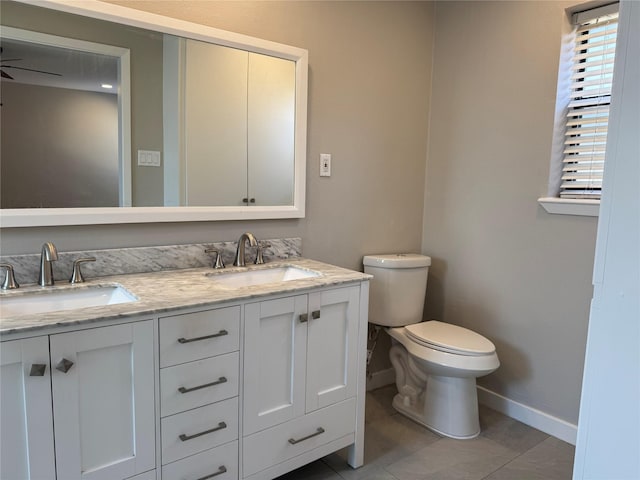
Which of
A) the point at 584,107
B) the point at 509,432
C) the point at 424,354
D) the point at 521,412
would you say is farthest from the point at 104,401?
the point at 584,107

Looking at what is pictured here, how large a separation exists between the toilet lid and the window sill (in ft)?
2.28

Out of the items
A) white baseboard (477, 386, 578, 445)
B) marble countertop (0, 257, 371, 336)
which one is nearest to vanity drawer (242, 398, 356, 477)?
marble countertop (0, 257, 371, 336)

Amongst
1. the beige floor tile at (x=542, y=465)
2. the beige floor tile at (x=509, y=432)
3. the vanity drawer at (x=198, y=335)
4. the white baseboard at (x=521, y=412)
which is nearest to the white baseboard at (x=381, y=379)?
the white baseboard at (x=521, y=412)

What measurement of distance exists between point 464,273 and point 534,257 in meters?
0.41

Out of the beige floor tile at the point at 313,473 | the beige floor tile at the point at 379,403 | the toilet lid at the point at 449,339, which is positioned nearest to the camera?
the beige floor tile at the point at 313,473

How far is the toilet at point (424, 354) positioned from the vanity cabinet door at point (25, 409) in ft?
5.00

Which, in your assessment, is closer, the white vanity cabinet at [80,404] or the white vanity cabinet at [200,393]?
the white vanity cabinet at [80,404]

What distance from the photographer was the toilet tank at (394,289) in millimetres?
2311

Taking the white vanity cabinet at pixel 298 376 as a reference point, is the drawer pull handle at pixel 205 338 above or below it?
above

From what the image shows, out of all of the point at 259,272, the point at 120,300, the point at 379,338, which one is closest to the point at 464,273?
the point at 379,338

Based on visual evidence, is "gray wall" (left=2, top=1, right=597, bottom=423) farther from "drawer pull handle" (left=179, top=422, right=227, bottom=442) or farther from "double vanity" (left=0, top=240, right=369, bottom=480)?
"drawer pull handle" (left=179, top=422, right=227, bottom=442)

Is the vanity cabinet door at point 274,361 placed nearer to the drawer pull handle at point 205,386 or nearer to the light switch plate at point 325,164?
the drawer pull handle at point 205,386

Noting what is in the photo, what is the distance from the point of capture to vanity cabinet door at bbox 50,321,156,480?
1.16 meters

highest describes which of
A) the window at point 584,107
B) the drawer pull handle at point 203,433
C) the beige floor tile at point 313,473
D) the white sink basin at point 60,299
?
the window at point 584,107
